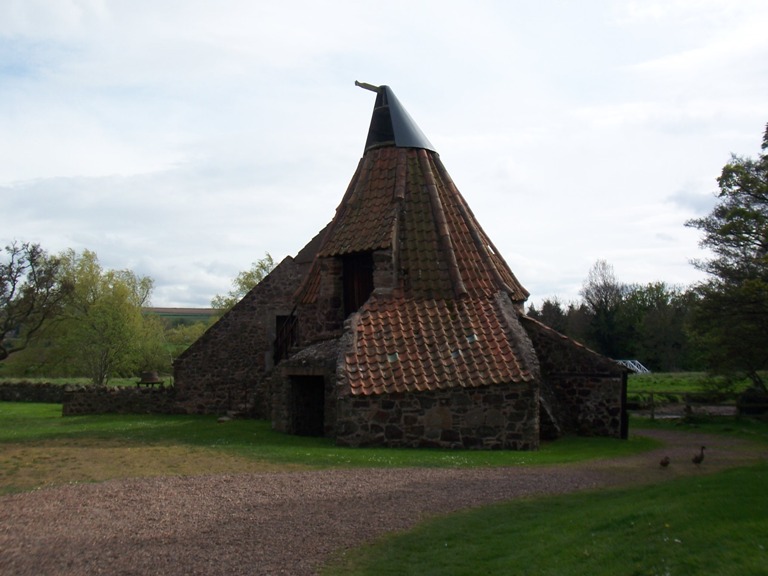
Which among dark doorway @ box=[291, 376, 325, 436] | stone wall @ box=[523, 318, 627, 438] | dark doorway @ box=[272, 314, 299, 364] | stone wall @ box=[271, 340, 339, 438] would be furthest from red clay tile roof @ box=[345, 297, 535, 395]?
dark doorway @ box=[272, 314, 299, 364]

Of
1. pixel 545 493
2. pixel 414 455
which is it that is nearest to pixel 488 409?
pixel 414 455

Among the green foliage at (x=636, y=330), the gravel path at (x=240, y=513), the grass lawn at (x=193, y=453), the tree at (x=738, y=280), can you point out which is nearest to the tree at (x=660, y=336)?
the green foliage at (x=636, y=330)

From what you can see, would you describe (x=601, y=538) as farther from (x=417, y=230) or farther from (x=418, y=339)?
(x=417, y=230)

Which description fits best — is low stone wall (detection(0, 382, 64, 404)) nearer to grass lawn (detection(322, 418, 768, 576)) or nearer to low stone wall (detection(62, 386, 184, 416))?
low stone wall (detection(62, 386, 184, 416))

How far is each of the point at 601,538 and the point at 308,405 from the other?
12.7m

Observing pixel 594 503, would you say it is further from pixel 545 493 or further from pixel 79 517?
pixel 79 517

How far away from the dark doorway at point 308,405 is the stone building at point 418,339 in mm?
31

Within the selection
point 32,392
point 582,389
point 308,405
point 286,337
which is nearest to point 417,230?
point 308,405

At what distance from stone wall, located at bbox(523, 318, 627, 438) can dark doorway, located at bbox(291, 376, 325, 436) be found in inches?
218

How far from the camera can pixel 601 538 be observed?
23.6 feet

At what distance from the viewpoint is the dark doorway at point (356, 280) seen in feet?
65.0

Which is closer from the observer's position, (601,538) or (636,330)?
(601,538)

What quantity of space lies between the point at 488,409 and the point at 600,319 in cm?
4455

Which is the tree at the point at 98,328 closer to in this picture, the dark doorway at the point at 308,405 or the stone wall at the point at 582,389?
the dark doorway at the point at 308,405
